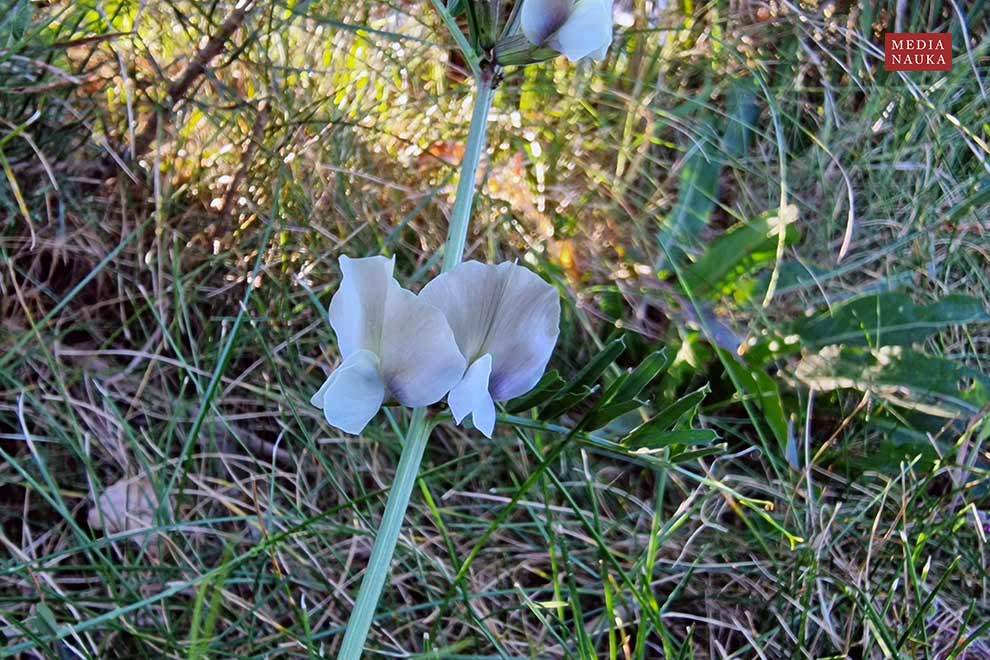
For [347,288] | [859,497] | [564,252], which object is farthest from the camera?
[564,252]

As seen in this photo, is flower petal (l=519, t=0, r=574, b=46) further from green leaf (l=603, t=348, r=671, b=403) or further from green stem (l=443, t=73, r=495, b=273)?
green leaf (l=603, t=348, r=671, b=403)

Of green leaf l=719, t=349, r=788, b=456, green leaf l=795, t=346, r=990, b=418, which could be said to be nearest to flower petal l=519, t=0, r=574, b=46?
green leaf l=719, t=349, r=788, b=456

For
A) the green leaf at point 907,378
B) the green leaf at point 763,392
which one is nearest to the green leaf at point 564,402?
Answer: the green leaf at point 763,392

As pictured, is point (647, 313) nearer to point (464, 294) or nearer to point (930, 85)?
point (930, 85)

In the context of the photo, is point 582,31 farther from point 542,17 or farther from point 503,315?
point 503,315

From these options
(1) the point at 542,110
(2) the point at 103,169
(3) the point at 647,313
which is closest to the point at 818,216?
(3) the point at 647,313

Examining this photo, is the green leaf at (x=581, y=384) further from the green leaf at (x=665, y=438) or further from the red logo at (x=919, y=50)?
the red logo at (x=919, y=50)
